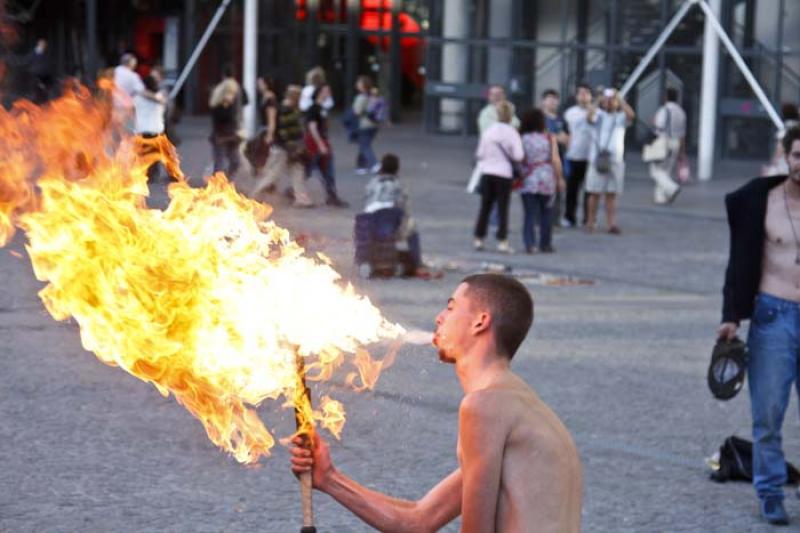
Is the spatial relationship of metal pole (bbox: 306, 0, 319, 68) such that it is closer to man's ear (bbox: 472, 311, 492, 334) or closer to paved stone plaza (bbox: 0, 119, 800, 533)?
paved stone plaza (bbox: 0, 119, 800, 533)

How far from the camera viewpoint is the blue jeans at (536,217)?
1770 cm

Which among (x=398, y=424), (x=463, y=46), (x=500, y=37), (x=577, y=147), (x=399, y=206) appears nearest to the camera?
(x=398, y=424)

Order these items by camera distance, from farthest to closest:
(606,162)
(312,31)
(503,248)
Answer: (312,31) < (606,162) < (503,248)

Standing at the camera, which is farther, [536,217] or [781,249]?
[536,217]

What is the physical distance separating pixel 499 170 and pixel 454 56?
1737cm

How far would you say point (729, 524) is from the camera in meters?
7.81

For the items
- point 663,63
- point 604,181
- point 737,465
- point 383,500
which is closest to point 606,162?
point 604,181

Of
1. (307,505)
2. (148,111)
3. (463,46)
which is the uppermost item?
(463,46)

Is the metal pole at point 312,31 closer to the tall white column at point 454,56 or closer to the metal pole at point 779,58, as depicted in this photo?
the tall white column at point 454,56

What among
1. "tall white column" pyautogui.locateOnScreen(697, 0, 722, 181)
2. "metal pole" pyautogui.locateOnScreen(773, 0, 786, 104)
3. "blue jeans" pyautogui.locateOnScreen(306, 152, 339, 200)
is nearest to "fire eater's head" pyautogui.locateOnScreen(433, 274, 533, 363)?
"blue jeans" pyautogui.locateOnScreen(306, 152, 339, 200)

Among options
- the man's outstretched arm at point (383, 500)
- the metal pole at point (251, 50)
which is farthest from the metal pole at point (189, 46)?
the man's outstretched arm at point (383, 500)

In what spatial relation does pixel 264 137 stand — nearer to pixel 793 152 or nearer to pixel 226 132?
pixel 226 132

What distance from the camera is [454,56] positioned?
114 ft

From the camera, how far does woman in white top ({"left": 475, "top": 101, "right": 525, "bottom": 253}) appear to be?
17562 mm
